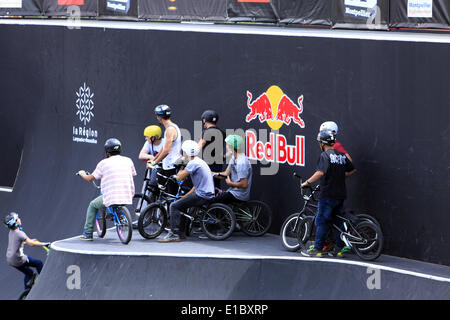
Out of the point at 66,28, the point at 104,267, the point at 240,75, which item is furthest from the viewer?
the point at 66,28

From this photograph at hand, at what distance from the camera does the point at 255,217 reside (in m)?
12.5

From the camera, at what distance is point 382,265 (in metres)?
10.4

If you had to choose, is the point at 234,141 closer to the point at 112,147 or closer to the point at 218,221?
the point at 218,221

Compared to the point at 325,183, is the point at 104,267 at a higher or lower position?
lower

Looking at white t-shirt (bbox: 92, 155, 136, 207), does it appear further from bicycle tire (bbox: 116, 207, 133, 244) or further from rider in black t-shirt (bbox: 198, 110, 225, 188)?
rider in black t-shirt (bbox: 198, 110, 225, 188)

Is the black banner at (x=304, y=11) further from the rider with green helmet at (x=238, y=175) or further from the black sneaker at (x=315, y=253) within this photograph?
the black sneaker at (x=315, y=253)

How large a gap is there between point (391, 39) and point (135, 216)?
214 inches

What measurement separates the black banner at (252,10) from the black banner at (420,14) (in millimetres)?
2418

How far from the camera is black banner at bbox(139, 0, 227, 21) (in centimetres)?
1439

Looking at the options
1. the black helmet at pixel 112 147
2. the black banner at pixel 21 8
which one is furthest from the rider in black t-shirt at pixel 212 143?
the black banner at pixel 21 8

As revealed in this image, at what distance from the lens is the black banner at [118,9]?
51.2ft

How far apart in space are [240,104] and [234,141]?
113 cm
